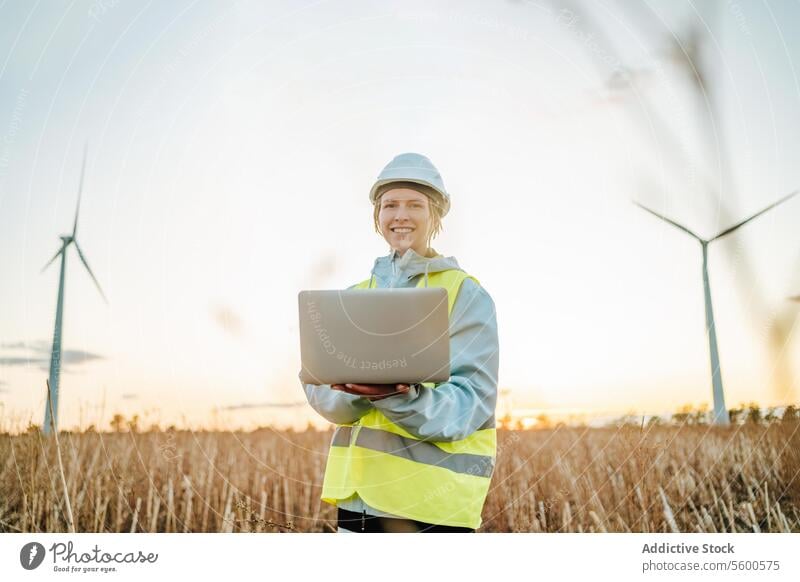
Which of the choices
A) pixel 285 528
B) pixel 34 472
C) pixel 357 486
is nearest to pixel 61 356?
pixel 34 472

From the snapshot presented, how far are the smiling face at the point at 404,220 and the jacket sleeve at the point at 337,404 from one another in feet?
2.85

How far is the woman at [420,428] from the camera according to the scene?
3.71 metres

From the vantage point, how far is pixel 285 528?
636 cm

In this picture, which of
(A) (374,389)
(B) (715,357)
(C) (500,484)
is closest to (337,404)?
(A) (374,389)

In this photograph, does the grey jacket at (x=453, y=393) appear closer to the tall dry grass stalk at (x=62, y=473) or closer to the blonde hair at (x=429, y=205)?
the blonde hair at (x=429, y=205)

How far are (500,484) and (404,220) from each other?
11.3ft

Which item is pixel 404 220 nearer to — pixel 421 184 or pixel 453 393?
pixel 421 184

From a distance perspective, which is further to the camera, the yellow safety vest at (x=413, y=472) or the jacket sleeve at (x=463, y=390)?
the yellow safety vest at (x=413, y=472)

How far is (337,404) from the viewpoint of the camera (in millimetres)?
3932

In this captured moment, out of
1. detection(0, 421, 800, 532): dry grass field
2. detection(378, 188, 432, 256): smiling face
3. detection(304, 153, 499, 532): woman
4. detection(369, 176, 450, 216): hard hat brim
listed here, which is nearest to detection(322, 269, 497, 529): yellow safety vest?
detection(304, 153, 499, 532): woman

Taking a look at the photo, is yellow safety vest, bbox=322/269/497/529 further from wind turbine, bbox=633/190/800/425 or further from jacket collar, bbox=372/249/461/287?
wind turbine, bbox=633/190/800/425
